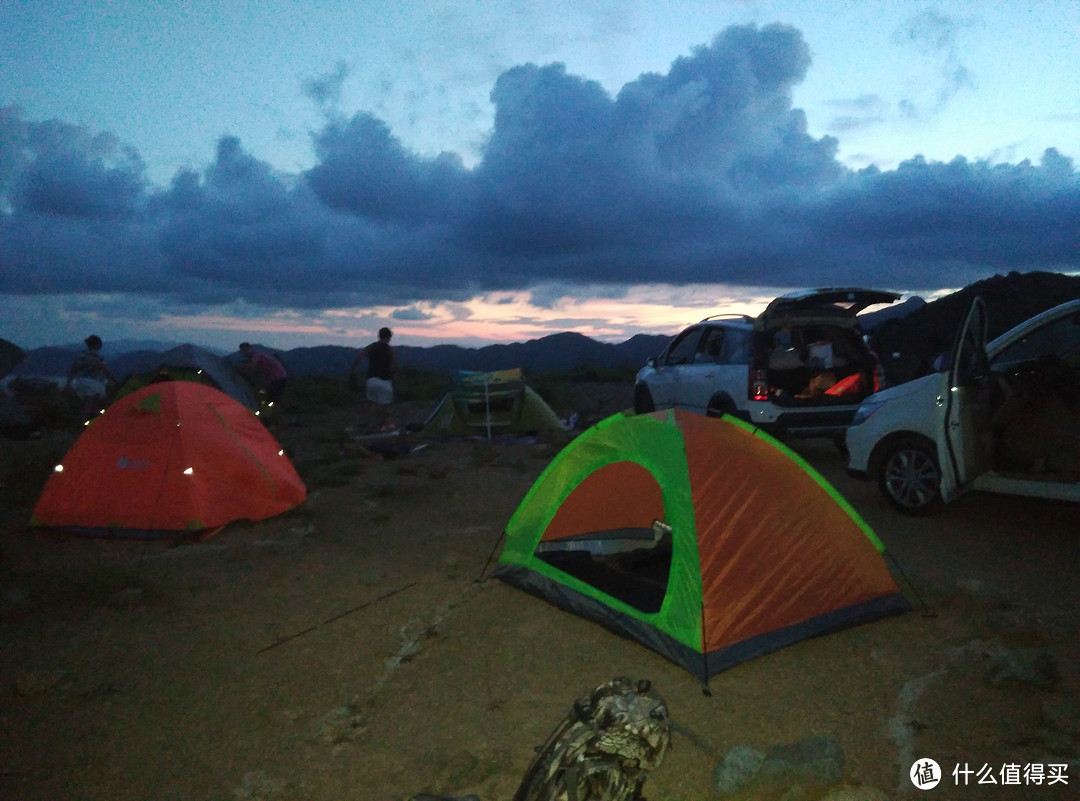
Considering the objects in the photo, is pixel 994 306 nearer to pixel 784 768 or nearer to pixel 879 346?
pixel 879 346

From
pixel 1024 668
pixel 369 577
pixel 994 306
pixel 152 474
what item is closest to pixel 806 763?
pixel 1024 668

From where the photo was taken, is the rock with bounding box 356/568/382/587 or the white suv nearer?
the rock with bounding box 356/568/382/587

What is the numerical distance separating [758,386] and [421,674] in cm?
587

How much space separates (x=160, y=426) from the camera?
7172 millimetres

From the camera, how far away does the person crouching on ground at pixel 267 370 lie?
1502 cm

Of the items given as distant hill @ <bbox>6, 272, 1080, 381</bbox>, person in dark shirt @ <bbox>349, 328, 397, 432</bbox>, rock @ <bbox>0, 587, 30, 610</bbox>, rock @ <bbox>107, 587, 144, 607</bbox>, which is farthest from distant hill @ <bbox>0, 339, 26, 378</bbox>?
rock @ <bbox>107, 587, 144, 607</bbox>

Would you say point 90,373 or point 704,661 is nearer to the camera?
point 704,661

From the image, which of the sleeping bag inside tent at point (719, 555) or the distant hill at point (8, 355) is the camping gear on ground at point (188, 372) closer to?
the distant hill at point (8, 355)

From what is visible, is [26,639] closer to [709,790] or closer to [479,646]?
[479,646]

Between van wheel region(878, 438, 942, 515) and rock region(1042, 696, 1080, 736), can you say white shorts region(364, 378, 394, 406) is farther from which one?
rock region(1042, 696, 1080, 736)

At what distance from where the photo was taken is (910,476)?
7.16m

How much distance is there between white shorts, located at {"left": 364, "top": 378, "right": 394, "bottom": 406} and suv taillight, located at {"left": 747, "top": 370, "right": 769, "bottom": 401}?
6.75m

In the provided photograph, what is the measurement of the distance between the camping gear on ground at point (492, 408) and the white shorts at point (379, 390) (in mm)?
1276

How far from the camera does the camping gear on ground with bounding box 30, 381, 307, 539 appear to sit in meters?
6.98
